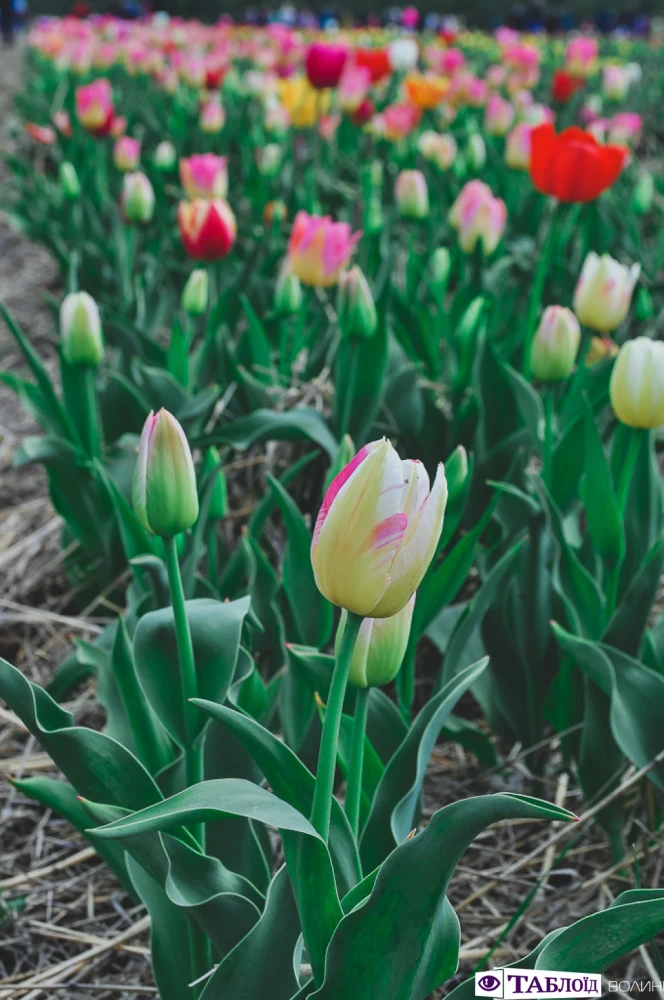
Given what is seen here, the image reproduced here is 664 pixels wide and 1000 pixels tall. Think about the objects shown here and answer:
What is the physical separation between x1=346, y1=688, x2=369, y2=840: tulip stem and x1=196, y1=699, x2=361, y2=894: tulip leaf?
2cm

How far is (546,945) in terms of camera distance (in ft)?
2.10

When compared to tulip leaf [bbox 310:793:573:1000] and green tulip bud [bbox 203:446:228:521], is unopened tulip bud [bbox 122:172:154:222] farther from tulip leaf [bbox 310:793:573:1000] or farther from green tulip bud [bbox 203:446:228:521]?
tulip leaf [bbox 310:793:573:1000]

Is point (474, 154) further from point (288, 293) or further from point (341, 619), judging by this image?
point (341, 619)

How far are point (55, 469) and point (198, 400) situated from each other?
0.23 meters

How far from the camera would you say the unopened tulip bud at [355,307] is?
4.17 feet

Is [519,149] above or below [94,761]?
above

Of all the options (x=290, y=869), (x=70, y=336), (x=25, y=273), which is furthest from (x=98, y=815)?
(x=25, y=273)

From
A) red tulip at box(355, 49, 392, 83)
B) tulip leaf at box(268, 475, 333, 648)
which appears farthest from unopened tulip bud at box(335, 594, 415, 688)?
red tulip at box(355, 49, 392, 83)

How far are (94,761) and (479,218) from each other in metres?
1.27

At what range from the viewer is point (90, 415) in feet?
4.58

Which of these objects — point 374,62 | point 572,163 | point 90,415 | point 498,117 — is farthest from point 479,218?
point 374,62

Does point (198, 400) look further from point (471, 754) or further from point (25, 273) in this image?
point (25, 273)

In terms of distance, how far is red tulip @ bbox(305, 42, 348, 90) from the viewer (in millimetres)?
2521

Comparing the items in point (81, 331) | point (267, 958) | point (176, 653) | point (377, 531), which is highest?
point (377, 531)
